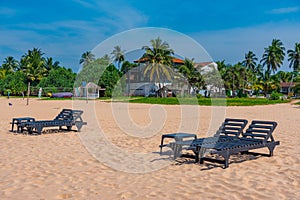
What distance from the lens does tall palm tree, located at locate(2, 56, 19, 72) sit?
8625 cm

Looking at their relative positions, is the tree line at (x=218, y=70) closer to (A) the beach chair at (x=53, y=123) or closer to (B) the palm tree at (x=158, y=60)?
(B) the palm tree at (x=158, y=60)

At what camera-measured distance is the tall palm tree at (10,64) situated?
86250mm

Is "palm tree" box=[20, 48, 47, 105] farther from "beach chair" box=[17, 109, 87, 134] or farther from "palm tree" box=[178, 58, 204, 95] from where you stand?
"beach chair" box=[17, 109, 87, 134]

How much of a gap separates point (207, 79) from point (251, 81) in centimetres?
1339

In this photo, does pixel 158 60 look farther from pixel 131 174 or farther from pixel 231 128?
pixel 131 174

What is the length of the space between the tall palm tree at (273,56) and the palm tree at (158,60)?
30205 mm

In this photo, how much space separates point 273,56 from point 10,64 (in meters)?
64.4

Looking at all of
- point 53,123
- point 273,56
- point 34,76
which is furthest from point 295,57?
point 53,123

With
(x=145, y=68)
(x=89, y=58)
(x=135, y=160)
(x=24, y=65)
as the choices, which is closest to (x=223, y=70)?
(x=145, y=68)

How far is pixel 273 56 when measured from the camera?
77312 mm

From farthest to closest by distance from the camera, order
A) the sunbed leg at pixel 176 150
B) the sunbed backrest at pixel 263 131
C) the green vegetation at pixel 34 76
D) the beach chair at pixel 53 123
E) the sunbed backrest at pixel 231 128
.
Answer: the green vegetation at pixel 34 76
the beach chair at pixel 53 123
the sunbed backrest at pixel 231 128
the sunbed backrest at pixel 263 131
the sunbed leg at pixel 176 150

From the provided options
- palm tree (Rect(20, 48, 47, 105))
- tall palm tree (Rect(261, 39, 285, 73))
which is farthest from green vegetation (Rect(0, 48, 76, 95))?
tall palm tree (Rect(261, 39, 285, 73))

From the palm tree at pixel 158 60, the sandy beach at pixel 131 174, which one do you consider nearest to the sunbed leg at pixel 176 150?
the sandy beach at pixel 131 174

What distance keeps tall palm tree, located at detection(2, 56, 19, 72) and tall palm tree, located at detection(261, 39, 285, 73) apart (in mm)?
58682
